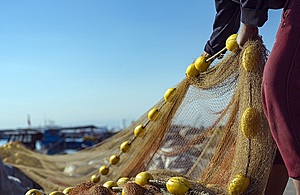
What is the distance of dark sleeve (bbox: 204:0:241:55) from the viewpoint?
265 centimetres

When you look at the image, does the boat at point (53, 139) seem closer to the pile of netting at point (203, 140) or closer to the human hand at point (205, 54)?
the pile of netting at point (203, 140)

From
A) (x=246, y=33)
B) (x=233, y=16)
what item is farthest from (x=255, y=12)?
(x=233, y=16)

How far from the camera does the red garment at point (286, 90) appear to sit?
77.2 inches

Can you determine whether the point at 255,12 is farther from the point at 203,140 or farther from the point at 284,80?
the point at 203,140

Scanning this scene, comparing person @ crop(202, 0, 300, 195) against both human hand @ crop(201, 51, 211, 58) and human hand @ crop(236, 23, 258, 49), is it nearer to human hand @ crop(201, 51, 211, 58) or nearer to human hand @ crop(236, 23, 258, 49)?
human hand @ crop(236, 23, 258, 49)

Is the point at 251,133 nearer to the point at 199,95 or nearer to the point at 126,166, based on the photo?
the point at 199,95

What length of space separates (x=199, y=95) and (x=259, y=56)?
2.75ft

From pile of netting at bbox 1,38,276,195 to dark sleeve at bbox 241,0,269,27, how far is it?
19cm

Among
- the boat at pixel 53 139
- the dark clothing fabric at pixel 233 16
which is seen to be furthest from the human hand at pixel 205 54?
the boat at pixel 53 139

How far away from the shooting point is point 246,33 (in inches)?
92.0

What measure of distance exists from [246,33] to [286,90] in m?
0.48

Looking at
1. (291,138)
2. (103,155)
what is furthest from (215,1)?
(103,155)

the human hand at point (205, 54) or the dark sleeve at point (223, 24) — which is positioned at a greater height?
the dark sleeve at point (223, 24)

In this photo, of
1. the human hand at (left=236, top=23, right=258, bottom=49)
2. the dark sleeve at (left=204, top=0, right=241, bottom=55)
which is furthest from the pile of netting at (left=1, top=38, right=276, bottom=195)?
the dark sleeve at (left=204, top=0, right=241, bottom=55)
